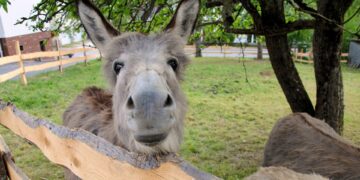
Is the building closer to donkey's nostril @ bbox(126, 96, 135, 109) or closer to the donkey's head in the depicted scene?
the donkey's head

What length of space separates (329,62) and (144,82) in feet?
12.0

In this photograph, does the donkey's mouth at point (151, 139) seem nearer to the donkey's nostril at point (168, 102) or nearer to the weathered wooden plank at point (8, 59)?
the donkey's nostril at point (168, 102)

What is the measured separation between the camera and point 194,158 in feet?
17.8

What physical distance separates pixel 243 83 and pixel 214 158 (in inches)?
289

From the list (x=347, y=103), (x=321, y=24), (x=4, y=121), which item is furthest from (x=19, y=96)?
(x=347, y=103)

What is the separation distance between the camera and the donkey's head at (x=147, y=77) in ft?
5.16

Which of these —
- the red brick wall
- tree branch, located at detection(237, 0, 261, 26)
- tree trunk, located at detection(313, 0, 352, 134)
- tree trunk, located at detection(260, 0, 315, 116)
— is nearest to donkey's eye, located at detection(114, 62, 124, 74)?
tree branch, located at detection(237, 0, 261, 26)

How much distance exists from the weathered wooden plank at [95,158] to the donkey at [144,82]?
0.38ft

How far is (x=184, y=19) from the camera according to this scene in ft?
8.75

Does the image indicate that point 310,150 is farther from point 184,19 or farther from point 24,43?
point 24,43

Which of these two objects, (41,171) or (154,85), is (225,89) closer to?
(41,171)

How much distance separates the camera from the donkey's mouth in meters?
1.58

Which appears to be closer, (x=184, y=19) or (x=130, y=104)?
(x=130, y=104)

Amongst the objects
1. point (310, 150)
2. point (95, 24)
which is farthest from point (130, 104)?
point (310, 150)
